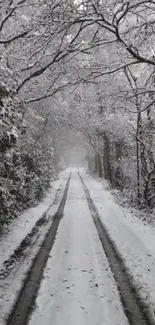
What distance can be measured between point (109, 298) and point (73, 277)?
1268 millimetres

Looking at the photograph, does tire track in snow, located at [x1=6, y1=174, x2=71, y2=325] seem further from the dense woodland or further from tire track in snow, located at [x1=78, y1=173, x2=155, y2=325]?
the dense woodland

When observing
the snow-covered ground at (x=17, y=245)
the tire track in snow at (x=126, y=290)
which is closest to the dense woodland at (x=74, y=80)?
the snow-covered ground at (x=17, y=245)

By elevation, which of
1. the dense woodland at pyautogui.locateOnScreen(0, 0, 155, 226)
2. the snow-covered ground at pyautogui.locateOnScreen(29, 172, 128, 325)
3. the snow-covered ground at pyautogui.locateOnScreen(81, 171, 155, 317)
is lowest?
the snow-covered ground at pyautogui.locateOnScreen(81, 171, 155, 317)

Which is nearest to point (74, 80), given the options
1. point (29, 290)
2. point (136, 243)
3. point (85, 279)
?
point (136, 243)

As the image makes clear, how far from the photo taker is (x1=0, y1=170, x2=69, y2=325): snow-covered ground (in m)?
5.61

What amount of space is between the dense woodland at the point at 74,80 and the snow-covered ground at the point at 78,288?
3.01 meters

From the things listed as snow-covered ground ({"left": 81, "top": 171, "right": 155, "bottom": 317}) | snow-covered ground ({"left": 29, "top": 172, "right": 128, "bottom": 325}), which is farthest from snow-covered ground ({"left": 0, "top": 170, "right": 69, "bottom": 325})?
snow-covered ground ({"left": 81, "top": 171, "right": 155, "bottom": 317})

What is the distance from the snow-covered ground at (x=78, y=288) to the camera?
15.9ft

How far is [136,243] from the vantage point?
923 centimetres

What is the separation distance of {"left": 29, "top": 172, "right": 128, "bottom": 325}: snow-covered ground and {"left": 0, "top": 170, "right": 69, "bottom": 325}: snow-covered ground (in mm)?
538

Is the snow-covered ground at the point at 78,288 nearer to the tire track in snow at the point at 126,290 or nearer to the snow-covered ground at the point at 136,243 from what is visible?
the tire track in snow at the point at 126,290

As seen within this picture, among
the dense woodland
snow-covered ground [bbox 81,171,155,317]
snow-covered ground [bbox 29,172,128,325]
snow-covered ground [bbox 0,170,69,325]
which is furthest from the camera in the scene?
the dense woodland

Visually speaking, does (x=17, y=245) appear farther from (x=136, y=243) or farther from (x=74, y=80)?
(x=74, y=80)

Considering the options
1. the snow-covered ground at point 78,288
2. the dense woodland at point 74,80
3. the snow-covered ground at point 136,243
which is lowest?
the snow-covered ground at point 136,243
